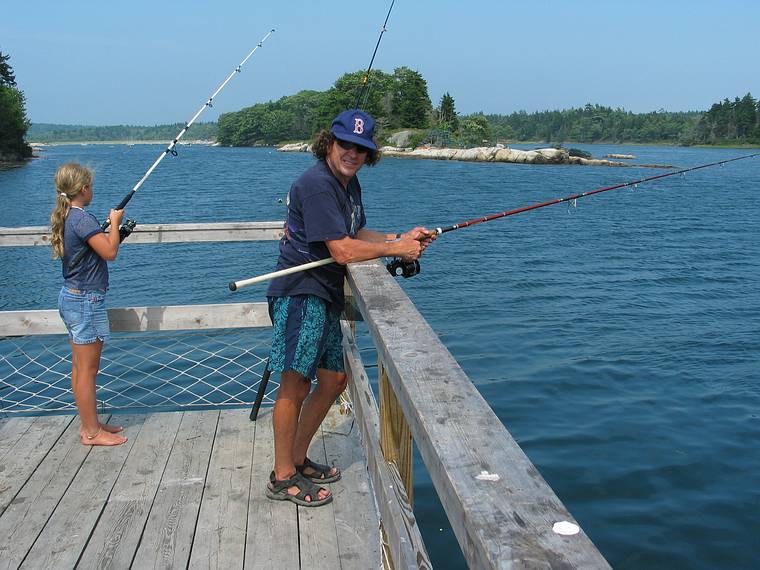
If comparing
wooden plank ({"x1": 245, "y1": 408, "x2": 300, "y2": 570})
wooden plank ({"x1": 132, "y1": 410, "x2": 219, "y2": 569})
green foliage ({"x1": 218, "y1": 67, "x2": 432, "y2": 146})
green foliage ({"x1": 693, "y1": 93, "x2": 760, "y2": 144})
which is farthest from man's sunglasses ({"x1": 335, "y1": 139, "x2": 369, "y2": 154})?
green foliage ({"x1": 693, "y1": 93, "x2": 760, "y2": 144})

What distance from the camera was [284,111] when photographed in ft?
500

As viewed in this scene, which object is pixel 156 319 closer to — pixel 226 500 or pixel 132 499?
pixel 132 499

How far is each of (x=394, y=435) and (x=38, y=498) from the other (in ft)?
5.74

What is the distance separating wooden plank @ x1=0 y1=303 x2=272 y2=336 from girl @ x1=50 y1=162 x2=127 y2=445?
35 cm

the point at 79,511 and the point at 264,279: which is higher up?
the point at 264,279

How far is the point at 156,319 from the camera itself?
4.12 metres

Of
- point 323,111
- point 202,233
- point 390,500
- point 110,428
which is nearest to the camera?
point 390,500

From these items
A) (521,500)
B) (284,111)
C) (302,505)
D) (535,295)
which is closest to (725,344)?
(535,295)

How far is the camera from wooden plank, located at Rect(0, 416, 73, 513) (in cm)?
337

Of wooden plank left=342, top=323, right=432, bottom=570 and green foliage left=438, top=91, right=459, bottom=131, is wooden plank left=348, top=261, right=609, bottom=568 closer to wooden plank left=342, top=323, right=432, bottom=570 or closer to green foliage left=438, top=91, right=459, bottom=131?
wooden plank left=342, top=323, right=432, bottom=570

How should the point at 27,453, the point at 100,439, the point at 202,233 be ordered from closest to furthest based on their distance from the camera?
the point at 27,453 < the point at 100,439 < the point at 202,233

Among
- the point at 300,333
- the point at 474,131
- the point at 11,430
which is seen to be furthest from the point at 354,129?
the point at 474,131

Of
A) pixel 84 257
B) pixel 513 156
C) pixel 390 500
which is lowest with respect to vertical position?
pixel 513 156

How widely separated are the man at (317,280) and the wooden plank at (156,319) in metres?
1.07
